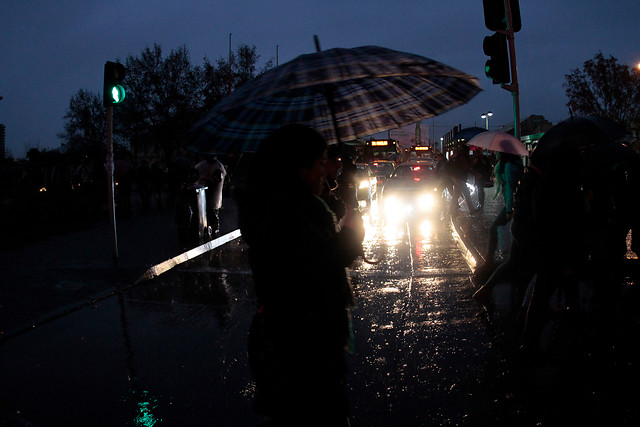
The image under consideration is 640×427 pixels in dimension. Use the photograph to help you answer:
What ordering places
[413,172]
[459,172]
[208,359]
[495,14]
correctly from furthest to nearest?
[413,172] < [459,172] < [495,14] < [208,359]

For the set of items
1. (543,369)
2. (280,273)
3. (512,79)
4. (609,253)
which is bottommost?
(543,369)

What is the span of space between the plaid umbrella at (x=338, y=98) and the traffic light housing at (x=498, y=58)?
4994 mm

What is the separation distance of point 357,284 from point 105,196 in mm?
11692

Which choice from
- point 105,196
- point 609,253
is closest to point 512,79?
point 609,253

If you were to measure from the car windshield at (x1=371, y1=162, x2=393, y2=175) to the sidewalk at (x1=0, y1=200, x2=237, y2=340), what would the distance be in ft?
63.3

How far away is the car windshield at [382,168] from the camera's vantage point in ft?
99.2

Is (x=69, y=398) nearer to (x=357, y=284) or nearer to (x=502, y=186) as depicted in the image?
(x=357, y=284)

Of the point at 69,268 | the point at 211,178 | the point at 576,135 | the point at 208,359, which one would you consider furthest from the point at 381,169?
the point at 208,359

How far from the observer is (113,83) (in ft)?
26.1

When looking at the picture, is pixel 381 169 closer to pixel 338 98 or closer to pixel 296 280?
pixel 338 98

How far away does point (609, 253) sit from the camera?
5656 millimetres

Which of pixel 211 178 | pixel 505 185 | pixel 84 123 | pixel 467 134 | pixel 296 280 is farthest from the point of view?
pixel 84 123

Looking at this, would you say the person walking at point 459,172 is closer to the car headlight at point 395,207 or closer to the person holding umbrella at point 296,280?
the car headlight at point 395,207

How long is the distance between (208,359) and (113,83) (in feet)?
17.6
